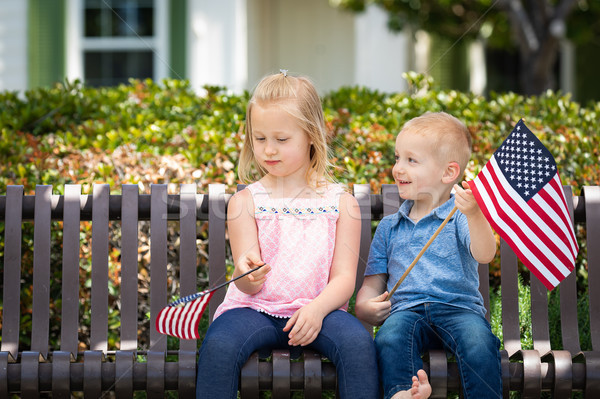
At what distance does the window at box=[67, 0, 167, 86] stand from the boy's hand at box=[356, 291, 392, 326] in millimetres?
6251

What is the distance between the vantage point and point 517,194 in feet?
8.53

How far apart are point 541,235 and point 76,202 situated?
1.78m

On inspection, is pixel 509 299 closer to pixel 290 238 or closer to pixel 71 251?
pixel 290 238

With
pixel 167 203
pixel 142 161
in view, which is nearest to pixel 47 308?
pixel 167 203

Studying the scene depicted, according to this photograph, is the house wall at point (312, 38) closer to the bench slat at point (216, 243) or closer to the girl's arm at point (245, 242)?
the bench slat at point (216, 243)

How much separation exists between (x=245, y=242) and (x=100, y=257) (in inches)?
25.0

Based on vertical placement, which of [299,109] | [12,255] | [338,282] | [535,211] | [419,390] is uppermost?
[299,109]

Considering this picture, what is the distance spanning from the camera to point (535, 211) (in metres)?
2.61

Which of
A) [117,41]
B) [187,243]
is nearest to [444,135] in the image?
[187,243]

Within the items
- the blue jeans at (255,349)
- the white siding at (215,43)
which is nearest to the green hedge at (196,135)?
the blue jeans at (255,349)

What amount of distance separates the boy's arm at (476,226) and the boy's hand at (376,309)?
1.25 feet

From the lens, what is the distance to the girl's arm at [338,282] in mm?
2664

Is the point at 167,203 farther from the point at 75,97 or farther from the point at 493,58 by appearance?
the point at 493,58

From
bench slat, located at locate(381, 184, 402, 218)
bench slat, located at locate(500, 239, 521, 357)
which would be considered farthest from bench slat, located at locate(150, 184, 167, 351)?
bench slat, located at locate(500, 239, 521, 357)
